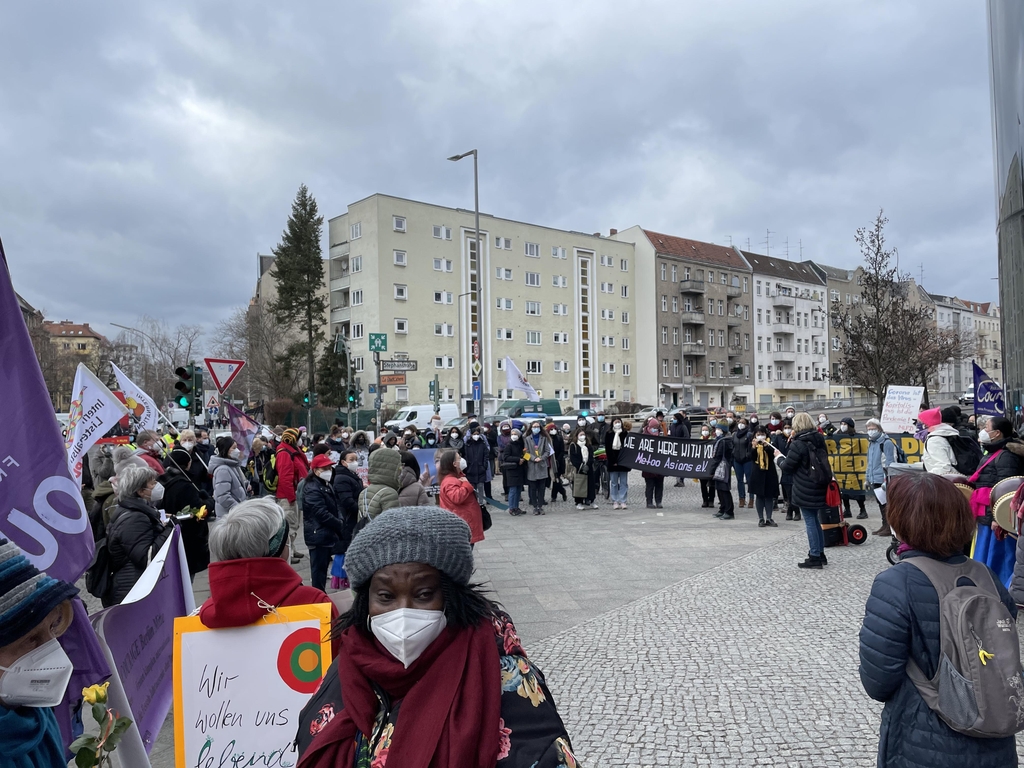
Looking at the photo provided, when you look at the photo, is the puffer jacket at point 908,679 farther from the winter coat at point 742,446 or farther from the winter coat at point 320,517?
the winter coat at point 742,446

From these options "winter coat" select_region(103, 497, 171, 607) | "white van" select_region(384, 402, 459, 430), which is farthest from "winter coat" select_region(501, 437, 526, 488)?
"white van" select_region(384, 402, 459, 430)

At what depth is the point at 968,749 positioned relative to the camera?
106 inches

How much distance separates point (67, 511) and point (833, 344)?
315ft

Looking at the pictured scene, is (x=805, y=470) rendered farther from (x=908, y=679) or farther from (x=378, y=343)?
(x=378, y=343)

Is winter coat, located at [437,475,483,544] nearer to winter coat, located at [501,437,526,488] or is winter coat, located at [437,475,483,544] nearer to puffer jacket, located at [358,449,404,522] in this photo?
puffer jacket, located at [358,449,404,522]

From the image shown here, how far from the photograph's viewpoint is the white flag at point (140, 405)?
1170 cm

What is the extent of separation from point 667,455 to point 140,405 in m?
10.0

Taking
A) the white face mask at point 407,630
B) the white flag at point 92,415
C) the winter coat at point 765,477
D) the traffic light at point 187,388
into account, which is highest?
the traffic light at point 187,388

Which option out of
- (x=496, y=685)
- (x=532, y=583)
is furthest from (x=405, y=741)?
(x=532, y=583)

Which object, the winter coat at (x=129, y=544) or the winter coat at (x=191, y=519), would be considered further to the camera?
the winter coat at (x=191, y=519)

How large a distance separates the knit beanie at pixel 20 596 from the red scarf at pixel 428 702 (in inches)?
34.5

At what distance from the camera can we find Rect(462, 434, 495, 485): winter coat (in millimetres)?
16672

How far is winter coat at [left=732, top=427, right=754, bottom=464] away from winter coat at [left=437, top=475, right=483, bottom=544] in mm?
8220

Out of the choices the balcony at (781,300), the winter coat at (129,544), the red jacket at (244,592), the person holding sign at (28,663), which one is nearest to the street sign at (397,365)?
the winter coat at (129,544)
